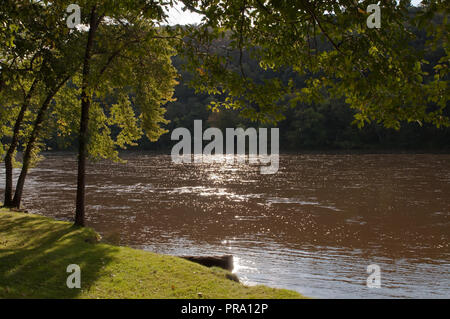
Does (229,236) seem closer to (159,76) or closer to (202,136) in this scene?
(159,76)

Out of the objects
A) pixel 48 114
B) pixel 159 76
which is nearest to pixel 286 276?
pixel 159 76

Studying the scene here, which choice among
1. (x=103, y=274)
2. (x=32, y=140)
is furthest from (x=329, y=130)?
(x=103, y=274)

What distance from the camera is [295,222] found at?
76.9ft

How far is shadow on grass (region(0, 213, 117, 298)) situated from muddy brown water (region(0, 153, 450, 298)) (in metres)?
3.84

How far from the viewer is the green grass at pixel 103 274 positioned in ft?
29.7

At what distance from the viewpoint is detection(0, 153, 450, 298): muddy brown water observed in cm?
1462

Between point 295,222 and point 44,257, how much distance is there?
14.9m

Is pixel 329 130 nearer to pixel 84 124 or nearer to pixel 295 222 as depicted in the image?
pixel 295 222

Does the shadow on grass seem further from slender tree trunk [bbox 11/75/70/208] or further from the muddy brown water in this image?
slender tree trunk [bbox 11/75/70/208]

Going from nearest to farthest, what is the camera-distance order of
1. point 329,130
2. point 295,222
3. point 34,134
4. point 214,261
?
point 214,261 → point 34,134 → point 295,222 → point 329,130

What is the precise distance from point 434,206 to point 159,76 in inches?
769

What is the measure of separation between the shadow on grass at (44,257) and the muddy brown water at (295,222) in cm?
384

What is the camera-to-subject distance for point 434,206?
26.9 metres

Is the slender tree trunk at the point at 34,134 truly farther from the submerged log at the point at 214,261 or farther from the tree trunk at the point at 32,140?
the submerged log at the point at 214,261
